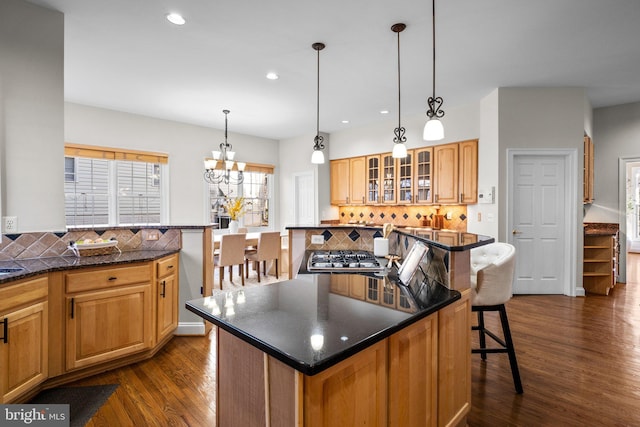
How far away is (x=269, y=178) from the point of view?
7.34 meters

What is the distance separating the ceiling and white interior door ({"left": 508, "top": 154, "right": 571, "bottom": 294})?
1.19 m

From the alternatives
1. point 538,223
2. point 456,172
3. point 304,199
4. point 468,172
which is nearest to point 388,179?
point 456,172

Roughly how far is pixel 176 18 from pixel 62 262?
7.22 ft

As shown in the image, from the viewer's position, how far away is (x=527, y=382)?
225 cm

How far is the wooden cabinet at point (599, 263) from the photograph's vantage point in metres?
4.45

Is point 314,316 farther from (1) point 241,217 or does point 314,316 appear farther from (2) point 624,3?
(1) point 241,217

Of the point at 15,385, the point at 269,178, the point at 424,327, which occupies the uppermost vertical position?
the point at 269,178

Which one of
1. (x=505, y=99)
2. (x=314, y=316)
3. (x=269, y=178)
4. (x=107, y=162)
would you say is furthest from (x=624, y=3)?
(x=107, y=162)

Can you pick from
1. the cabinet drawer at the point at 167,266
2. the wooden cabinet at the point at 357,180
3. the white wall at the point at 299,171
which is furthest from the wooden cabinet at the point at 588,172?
the cabinet drawer at the point at 167,266

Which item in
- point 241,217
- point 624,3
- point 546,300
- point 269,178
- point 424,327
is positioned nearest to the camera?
point 424,327

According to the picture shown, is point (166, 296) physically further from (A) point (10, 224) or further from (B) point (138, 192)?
(B) point (138, 192)

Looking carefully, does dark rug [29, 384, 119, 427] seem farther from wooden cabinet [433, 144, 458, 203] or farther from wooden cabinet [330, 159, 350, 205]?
wooden cabinet [330, 159, 350, 205]

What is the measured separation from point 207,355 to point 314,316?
1.97 meters

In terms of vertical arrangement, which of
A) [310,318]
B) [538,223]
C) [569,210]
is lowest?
[310,318]
